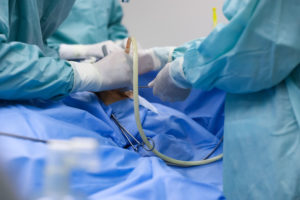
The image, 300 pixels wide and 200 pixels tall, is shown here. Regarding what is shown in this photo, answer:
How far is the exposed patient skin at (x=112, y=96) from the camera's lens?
3.43ft

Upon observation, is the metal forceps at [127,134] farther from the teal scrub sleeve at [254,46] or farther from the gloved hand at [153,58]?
the teal scrub sleeve at [254,46]

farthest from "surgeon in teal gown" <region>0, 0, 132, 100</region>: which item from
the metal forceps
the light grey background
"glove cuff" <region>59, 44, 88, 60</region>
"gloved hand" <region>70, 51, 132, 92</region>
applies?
the light grey background

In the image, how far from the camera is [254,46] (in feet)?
1.91

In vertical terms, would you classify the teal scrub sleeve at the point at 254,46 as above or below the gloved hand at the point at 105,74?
above

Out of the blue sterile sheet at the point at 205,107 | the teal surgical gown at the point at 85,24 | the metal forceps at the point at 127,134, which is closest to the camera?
the metal forceps at the point at 127,134

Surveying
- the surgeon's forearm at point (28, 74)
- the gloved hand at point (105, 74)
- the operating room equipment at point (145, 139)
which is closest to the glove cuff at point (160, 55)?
the gloved hand at point (105, 74)

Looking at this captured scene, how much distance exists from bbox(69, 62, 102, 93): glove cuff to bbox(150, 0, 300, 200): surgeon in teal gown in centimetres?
36

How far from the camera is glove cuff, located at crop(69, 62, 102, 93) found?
88cm

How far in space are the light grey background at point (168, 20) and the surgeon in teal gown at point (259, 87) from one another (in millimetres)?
924

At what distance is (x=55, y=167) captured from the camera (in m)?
0.24

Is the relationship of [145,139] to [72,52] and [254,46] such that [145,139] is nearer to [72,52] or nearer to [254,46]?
[254,46]

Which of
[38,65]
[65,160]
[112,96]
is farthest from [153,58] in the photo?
[65,160]

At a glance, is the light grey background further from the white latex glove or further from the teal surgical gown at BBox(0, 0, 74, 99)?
the teal surgical gown at BBox(0, 0, 74, 99)

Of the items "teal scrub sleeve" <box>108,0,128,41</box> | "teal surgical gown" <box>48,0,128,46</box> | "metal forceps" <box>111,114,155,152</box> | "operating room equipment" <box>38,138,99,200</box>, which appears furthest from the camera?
"teal scrub sleeve" <box>108,0,128,41</box>
